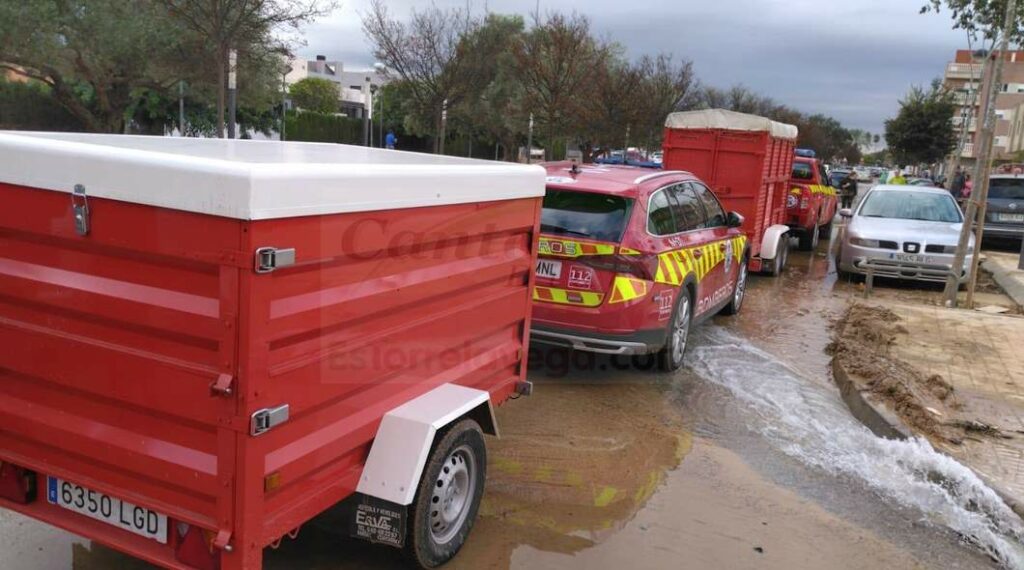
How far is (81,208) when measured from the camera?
2.54m

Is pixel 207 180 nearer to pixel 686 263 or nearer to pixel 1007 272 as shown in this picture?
pixel 686 263

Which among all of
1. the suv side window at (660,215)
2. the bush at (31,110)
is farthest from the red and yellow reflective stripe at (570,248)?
the bush at (31,110)

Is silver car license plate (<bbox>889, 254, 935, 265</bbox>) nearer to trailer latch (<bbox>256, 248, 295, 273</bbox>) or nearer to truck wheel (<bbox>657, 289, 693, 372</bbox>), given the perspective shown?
truck wheel (<bbox>657, 289, 693, 372</bbox>)

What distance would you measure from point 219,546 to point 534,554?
5.69 feet

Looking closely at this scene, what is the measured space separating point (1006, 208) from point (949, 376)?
14233mm

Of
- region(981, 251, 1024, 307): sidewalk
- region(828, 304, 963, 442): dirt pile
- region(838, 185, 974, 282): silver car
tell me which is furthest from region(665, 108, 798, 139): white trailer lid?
region(981, 251, 1024, 307): sidewalk

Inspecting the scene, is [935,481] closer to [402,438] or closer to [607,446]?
[607,446]

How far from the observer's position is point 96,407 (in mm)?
2734

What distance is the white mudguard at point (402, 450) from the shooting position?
10.1 feet

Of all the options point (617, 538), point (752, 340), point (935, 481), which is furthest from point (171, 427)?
point (752, 340)

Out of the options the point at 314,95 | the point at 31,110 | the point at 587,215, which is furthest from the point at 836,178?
the point at 314,95

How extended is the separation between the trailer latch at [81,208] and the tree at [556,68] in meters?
22.0

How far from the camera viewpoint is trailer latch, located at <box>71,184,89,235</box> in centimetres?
252

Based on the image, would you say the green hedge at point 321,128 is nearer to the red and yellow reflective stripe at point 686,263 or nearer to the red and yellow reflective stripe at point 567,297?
the red and yellow reflective stripe at point 686,263
